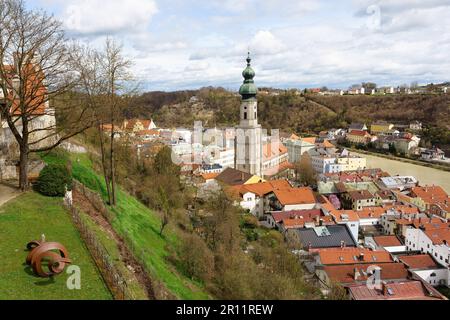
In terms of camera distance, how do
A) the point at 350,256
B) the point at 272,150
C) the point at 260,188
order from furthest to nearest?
the point at 272,150
the point at 260,188
the point at 350,256

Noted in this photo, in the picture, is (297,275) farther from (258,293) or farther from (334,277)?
(258,293)

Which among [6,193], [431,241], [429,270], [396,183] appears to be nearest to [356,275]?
[429,270]

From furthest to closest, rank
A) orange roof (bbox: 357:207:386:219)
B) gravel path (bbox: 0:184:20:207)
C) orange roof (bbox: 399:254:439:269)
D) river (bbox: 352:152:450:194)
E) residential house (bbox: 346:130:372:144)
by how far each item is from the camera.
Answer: residential house (bbox: 346:130:372:144) → river (bbox: 352:152:450:194) → orange roof (bbox: 357:207:386:219) → orange roof (bbox: 399:254:439:269) → gravel path (bbox: 0:184:20:207)

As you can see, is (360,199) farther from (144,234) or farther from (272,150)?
(144,234)

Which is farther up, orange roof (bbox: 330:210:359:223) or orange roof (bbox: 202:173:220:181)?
orange roof (bbox: 202:173:220:181)

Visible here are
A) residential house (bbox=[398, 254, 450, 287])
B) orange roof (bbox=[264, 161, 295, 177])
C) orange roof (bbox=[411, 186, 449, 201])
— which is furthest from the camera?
orange roof (bbox=[264, 161, 295, 177])

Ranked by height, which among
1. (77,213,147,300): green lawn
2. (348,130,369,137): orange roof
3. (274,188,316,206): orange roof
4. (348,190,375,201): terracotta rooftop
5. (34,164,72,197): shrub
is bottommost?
(348,190,375,201): terracotta rooftop

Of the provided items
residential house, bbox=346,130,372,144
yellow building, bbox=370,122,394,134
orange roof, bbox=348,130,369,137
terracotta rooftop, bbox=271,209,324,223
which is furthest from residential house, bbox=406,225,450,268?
yellow building, bbox=370,122,394,134

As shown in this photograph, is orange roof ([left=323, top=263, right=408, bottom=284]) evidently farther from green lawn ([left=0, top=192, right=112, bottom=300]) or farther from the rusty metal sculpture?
the rusty metal sculpture
